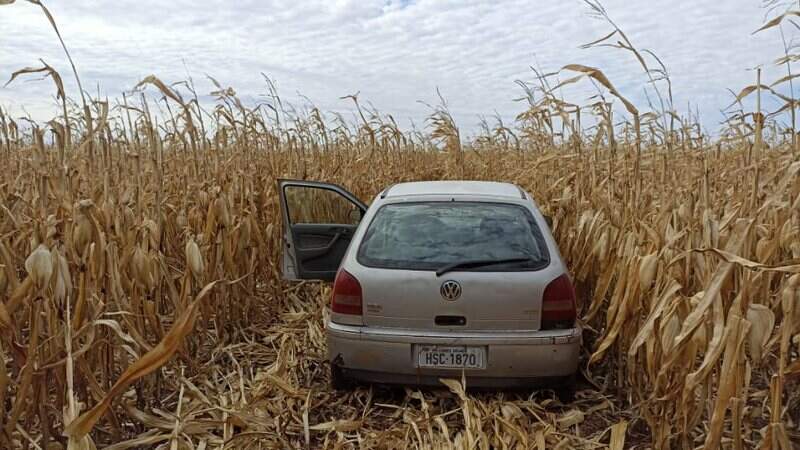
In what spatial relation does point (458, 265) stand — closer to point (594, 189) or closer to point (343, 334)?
point (343, 334)

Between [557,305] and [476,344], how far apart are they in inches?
19.6

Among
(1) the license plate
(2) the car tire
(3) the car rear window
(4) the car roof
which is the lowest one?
(2) the car tire

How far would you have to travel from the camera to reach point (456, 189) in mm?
3949

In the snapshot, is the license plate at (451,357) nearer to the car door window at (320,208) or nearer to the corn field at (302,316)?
the corn field at (302,316)

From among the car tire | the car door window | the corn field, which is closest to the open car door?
the corn field

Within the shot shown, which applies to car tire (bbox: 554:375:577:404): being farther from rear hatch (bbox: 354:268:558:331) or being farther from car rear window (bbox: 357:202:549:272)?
car rear window (bbox: 357:202:549:272)

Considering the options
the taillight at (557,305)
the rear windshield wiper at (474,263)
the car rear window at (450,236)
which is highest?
the car rear window at (450,236)

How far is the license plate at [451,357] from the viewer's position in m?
3.27

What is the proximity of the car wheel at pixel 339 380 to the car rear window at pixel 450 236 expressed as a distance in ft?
2.37

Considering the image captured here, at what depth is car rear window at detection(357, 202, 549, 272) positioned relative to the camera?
3361mm

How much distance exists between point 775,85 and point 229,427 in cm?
310

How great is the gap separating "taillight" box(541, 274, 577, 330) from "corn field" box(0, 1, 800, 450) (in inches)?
11.2

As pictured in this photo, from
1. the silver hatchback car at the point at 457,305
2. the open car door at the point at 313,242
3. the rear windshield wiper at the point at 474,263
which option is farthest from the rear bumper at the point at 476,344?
the open car door at the point at 313,242

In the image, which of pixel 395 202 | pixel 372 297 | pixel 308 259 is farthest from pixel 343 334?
pixel 308 259
